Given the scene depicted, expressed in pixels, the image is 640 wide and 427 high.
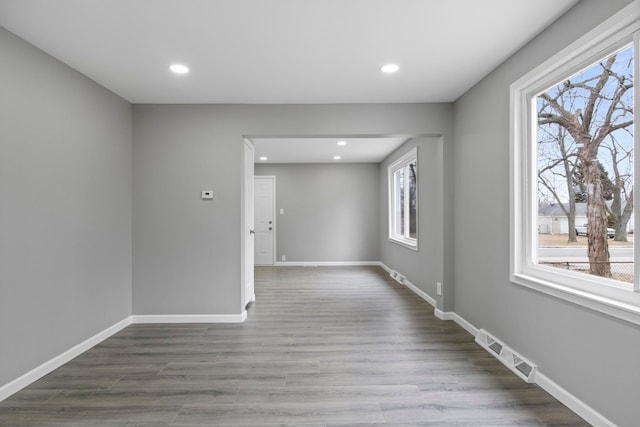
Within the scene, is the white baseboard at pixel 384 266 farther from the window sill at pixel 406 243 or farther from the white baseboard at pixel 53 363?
the white baseboard at pixel 53 363

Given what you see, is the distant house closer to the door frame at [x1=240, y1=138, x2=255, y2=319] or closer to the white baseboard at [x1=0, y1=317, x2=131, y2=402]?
the door frame at [x1=240, y1=138, x2=255, y2=319]

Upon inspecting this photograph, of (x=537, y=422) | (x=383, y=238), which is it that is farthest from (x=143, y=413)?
(x=383, y=238)

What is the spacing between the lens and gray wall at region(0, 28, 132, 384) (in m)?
2.14

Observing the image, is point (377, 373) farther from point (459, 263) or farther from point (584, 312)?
point (459, 263)

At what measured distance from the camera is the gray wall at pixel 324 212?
291 inches

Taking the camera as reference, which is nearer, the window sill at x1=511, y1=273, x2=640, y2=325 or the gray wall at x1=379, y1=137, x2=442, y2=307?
the window sill at x1=511, y1=273, x2=640, y2=325

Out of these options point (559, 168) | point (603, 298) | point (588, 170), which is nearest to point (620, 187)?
point (588, 170)

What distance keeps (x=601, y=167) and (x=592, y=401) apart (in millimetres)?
1323

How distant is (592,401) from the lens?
1804 millimetres

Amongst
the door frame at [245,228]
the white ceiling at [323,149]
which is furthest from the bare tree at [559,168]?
the door frame at [245,228]

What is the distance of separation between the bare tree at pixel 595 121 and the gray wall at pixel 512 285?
26 cm

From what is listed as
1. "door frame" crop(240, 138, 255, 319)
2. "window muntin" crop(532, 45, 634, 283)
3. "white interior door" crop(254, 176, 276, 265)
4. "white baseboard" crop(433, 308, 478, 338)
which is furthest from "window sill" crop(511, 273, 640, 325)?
"white interior door" crop(254, 176, 276, 265)

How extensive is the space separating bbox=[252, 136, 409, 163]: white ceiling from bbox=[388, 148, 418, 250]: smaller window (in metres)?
0.37

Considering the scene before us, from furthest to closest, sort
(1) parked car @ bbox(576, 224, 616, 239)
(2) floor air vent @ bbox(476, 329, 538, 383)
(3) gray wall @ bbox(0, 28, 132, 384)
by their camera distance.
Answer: (2) floor air vent @ bbox(476, 329, 538, 383) → (3) gray wall @ bbox(0, 28, 132, 384) → (1) parked car @ bbox(576, 224, 616, 239)
